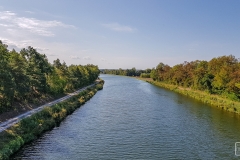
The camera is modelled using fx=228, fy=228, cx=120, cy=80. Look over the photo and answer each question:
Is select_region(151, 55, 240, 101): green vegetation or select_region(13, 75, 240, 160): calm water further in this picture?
select_region(151, 55, 240, 101): green vegetation

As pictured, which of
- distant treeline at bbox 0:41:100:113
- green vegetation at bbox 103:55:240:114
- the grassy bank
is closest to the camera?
the grassy bank

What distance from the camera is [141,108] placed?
46344 mm

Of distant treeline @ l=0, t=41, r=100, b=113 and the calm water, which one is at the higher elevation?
distant treeline @ l=0, t=41, r=100, b=113

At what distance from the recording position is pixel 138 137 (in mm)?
27391

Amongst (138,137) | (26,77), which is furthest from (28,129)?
(138,137)

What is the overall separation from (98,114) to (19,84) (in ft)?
46.2

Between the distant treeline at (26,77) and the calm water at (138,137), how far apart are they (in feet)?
25.1

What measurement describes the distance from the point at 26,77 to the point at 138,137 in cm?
1853

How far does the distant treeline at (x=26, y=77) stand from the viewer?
27.6 meters

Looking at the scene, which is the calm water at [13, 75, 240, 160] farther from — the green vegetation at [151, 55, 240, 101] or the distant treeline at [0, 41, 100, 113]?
the green vegetation at [151, 55, 240, 101]

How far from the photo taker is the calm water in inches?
878

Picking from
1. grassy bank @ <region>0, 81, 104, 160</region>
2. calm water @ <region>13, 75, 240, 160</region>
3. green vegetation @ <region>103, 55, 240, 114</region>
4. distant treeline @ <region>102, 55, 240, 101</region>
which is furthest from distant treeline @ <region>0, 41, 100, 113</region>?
distant treeline @ <region>102, 55, 240, 101</region>

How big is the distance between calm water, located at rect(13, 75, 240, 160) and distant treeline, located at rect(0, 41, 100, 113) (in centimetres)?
766

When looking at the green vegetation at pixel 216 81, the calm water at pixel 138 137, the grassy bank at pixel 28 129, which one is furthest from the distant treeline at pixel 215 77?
the grassy bank at pixel 28 129
